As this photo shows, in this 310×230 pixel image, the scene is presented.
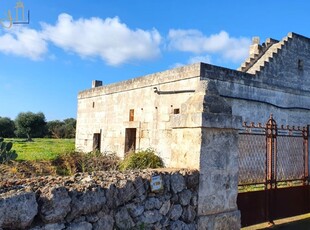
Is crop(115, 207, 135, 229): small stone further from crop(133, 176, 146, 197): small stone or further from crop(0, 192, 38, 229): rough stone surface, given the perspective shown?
crop(0, 192, 38, 229): rough stone surface

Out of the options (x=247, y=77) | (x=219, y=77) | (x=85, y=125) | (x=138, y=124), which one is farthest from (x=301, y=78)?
(x=85, y=125)

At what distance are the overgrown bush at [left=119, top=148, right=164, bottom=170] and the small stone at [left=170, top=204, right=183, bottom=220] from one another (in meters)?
4.70

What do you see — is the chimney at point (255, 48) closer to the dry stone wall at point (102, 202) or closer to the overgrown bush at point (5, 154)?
the overgrown bush at point (5, 154)

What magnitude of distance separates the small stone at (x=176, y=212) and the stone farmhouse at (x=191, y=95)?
3801 mm

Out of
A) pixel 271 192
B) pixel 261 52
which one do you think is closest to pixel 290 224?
pixel 271 192

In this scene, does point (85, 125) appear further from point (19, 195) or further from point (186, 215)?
point (19, 195)

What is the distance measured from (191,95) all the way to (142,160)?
97.3 inches

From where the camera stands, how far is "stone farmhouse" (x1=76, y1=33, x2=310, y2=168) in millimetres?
10359

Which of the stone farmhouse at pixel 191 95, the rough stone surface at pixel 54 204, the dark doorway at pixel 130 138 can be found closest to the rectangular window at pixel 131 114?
the stone farmhouse at pixel 191 95

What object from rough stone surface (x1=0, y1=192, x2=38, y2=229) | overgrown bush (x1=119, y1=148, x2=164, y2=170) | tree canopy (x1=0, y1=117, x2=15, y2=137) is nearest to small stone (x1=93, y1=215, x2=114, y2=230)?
rough stone surface (x1=0, y1=192, x2=38, y2=229)

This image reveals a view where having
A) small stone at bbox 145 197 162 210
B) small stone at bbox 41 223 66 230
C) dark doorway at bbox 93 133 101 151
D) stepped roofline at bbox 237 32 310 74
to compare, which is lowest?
small stone at bbox 41 223 66 230

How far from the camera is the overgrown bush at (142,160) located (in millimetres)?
9117

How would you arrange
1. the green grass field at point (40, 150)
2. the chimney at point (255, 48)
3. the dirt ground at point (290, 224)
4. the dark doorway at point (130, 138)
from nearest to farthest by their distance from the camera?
1. the dirt ground at point (290, 224)
2. the green grass field at point (40, 150)
3. the dark doorway at point (130, 138)
4. the chimney at point (255, 48)

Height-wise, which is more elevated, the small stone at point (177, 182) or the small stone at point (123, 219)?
the small stone at point (177, 182)
